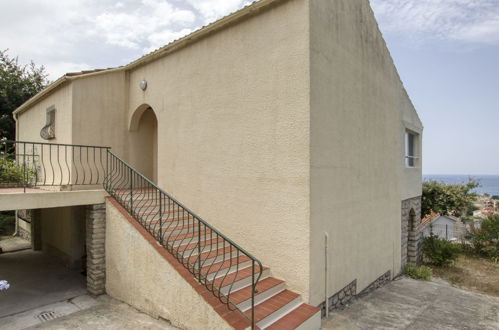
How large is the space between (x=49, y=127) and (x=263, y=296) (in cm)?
867

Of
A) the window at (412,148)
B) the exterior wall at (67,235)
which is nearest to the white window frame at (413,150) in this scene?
the window at (412,148)

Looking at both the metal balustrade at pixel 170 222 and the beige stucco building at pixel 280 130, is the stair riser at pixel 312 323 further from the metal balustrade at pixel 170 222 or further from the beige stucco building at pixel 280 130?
the metal balustrade at pixel 170 222

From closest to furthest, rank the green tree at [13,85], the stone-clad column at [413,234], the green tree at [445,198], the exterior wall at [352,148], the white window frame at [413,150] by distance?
the exterior wall at [352,148]
the stone-clad column at [413,234]
the white window frame at [413,150]
the green tree at [445,198]
the green tree at [13,85]

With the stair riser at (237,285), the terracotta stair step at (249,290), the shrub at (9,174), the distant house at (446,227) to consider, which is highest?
the shrub at (9,174)

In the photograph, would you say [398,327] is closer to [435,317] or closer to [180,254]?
[435,317]

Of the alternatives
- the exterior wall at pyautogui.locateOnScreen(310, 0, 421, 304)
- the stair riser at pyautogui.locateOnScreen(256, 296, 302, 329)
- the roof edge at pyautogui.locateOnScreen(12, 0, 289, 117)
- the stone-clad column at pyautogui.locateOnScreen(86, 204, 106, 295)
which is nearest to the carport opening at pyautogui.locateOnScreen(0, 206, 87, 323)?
the stone-clad column at pyautogui.locateOnScreen(86, 204, 106, 295)

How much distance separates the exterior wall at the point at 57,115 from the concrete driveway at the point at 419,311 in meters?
8.30

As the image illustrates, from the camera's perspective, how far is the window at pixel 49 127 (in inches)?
356

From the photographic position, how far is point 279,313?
468cm

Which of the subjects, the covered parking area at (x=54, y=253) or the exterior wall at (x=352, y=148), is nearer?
the exterior wall at (x=352, y=148)

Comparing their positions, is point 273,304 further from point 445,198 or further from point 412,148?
point 445,198

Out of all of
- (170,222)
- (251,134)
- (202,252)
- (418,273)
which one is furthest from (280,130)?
(418,273)

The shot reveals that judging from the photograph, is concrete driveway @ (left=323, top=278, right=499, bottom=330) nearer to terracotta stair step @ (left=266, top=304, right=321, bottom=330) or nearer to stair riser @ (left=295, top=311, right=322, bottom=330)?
stair riser @ (left=295, top=311, right=322, bottom=330)

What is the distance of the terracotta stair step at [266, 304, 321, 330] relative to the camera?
4422mm
